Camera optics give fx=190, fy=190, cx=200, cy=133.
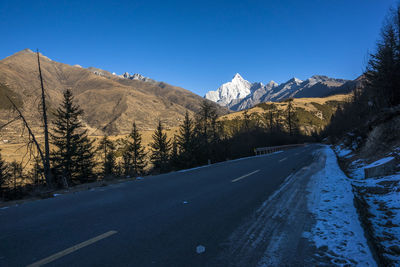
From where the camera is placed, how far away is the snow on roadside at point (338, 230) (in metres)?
2.24

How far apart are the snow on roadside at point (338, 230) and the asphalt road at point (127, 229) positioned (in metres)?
1.16

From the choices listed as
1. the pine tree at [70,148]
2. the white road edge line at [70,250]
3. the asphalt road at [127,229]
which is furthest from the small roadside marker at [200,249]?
the pine tree at [70,148]

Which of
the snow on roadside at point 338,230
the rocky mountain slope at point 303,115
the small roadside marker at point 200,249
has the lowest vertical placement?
the snow on roadside at point 338,230

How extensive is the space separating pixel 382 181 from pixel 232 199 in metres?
4.70

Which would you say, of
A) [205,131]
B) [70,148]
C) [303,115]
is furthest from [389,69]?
[303,115]

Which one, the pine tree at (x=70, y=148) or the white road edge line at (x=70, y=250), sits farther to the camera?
the pine tree at (x=70, y=148)

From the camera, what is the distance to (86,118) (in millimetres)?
148250

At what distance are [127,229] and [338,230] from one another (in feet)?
10.7

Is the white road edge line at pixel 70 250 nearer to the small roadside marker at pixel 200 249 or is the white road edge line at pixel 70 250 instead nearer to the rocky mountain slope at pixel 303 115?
the small roadside marker at pixel 200 249

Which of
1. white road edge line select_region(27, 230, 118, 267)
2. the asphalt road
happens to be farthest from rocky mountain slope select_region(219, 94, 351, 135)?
white road edge line select_region(27, 230, 118, 267)

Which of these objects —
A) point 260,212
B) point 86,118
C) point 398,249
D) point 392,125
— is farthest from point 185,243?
point 86,118

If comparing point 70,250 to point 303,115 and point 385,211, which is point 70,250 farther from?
point 303,115

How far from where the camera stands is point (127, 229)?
9.92ft

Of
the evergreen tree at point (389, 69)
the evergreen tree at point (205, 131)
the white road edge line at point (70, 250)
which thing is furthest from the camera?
the evergreen tree at point (205, 131)
